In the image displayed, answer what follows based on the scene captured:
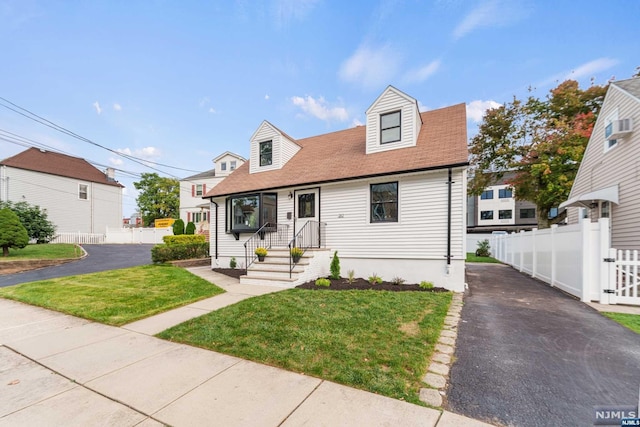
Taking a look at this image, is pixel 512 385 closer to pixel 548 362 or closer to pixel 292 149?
pixel 548 362

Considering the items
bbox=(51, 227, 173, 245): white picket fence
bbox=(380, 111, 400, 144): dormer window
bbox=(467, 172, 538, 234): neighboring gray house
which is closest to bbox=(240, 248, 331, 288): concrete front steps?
bbox=(380, 111, 400, 144): dormer window

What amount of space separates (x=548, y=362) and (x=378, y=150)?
7.58 metres

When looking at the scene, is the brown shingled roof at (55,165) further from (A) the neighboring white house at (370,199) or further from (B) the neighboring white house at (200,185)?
Result: (A) the neighboring white house at (370,199)

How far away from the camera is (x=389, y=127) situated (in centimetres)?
945

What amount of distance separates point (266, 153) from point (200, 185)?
706 inches

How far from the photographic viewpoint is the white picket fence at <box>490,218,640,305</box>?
573cm

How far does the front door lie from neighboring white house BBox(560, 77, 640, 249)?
10070mm

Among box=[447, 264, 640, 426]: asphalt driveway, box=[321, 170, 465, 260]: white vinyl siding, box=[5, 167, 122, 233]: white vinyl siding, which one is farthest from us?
box=[5, 167, 122, 233]: white vinyl siding

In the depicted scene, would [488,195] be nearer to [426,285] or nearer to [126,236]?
[426,285]

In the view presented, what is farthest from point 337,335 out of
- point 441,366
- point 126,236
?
point 126,236

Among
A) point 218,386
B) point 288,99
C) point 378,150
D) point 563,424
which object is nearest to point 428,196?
point 378,150

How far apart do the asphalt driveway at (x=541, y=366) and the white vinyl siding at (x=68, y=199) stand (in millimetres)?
29118

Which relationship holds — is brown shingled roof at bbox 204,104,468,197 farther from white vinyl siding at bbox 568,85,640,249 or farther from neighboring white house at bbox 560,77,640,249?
white vinyl siding at bbox 568,85,640,249

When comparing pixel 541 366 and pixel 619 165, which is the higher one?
pixel 619 165
